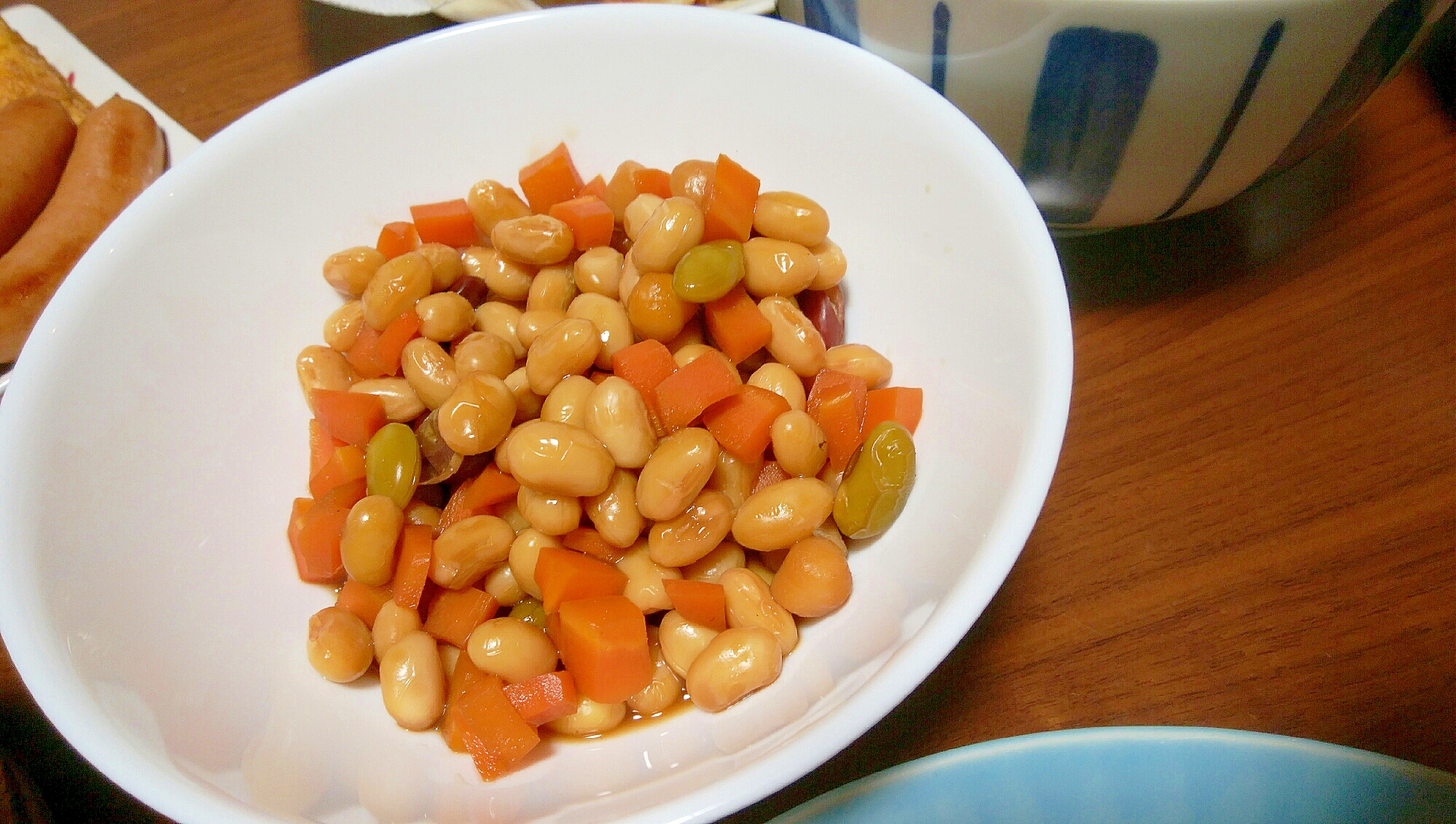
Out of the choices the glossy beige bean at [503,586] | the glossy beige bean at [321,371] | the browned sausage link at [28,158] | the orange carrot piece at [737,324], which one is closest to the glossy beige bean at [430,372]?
the glossy beige bean at [321,371]

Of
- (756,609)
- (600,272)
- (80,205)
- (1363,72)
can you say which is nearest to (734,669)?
(756,609)

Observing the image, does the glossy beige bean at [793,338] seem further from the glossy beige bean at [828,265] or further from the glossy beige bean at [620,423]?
the glossy beige bean at [620,423]

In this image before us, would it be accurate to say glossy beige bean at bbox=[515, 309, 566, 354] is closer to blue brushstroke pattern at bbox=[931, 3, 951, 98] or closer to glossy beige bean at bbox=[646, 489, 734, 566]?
glossy beige bean at bbox=[646, 489, 734, 566]

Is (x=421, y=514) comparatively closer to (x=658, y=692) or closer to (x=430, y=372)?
(x=430, y=372)

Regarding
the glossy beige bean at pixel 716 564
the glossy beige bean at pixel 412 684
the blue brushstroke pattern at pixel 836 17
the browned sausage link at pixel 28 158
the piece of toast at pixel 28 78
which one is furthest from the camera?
the piece of toast at pixel 28 78

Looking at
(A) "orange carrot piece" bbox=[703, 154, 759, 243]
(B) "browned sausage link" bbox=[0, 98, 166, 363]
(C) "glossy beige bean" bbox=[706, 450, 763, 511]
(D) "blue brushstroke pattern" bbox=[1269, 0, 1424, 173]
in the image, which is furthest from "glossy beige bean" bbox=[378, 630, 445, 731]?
(D) "blue brushstroke pattern" bbox=[1269, 0, 1424, 173]

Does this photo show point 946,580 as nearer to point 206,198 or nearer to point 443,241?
point 443,241

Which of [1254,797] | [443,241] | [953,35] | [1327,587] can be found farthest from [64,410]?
[1327,587]
